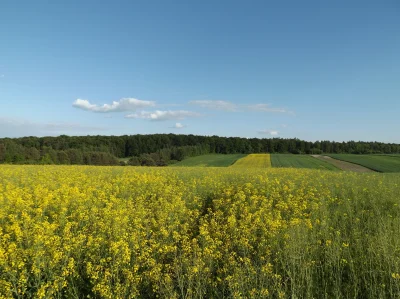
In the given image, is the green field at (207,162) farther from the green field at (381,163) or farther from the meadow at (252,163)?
the green field at (381,163)

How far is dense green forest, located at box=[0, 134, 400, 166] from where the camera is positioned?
6067cm

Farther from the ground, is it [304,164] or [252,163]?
[304,164]

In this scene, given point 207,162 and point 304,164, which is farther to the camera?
point 207,162

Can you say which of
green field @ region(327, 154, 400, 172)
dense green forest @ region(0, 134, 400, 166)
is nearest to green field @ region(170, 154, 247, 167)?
dense green forest @ region(0, 134, 400, 166)

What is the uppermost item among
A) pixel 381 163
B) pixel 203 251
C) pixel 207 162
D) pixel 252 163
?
pixel 203 251

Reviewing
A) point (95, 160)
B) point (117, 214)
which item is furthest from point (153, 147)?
point (117, 214)

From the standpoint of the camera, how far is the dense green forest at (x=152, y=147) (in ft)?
199

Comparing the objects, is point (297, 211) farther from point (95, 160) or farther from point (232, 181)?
point (95, 160)

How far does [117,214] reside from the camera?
712 centimetres

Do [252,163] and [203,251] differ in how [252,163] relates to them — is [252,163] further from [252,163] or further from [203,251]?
[203,251]

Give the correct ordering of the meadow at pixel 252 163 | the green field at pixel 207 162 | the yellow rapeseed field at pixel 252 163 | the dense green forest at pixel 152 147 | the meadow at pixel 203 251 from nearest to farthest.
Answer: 1. the meadow at pixel 203 251
2. the meadow at pixel 252 163
3. the yellow rapeseed field at pixel 252 163
4. the green field at pixel 207 162
5. the dense green forest at pixel 152 147

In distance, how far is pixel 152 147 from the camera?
89250 millimetres

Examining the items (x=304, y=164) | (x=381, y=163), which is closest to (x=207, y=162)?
(x=304, y=164)

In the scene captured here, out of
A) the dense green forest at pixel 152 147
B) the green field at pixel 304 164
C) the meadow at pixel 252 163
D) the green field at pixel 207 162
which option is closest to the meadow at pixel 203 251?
the meadow at pixel 252 163
